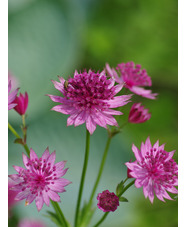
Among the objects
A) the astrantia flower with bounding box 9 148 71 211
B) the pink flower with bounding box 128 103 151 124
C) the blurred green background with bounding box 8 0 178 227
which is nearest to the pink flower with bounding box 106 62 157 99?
the pink flower with bounding box 128 103 151 124

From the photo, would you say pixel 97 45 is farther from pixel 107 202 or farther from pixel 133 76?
pixel 107 202

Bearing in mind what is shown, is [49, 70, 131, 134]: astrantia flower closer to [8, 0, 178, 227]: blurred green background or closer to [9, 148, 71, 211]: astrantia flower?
[9, 148, 71, 211]: astrantia flower

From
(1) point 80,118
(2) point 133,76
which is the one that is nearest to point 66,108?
(1) point 80,118

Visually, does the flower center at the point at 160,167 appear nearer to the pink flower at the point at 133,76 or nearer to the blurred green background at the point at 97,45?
the pink flower at the point at 133,76

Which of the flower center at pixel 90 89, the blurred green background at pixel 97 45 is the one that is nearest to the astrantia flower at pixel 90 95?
the flower center at pixel 90 89

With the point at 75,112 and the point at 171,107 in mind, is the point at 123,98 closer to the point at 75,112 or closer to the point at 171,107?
the point at 75,112

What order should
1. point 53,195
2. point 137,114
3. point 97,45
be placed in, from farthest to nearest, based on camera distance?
point 97,45 < point 137,114 < point 53,195

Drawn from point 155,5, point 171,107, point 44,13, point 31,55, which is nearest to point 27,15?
point 44,13
